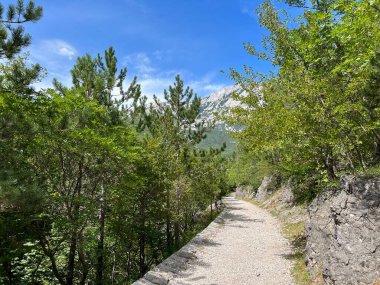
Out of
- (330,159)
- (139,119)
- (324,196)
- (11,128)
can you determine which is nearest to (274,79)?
(330,159)

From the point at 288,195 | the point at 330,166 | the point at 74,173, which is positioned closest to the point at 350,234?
the point at 330,166

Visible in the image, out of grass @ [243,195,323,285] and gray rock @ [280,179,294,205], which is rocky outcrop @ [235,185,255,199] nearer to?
gray rock @ [280,179,294,205]

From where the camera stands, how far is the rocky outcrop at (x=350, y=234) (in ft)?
22.0

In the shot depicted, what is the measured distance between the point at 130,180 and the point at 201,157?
14.0 m

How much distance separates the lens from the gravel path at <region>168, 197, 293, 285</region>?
9.48 m

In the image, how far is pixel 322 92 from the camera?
350 inches

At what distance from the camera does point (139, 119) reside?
20.1m

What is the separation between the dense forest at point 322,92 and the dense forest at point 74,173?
5.76 metres

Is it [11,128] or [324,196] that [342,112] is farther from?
[11,128]

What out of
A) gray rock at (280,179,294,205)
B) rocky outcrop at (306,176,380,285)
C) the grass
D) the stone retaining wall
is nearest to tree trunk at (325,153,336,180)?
rocky outcrop at (306,176,380,285)

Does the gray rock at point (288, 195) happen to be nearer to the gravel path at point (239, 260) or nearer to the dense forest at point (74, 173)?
the gravel path at point (239, 260)

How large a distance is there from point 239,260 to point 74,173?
8.04 m

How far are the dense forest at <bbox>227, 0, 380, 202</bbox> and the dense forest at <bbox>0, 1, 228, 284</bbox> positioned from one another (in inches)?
227

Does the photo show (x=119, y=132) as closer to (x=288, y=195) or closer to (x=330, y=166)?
(x=330, y=166)
